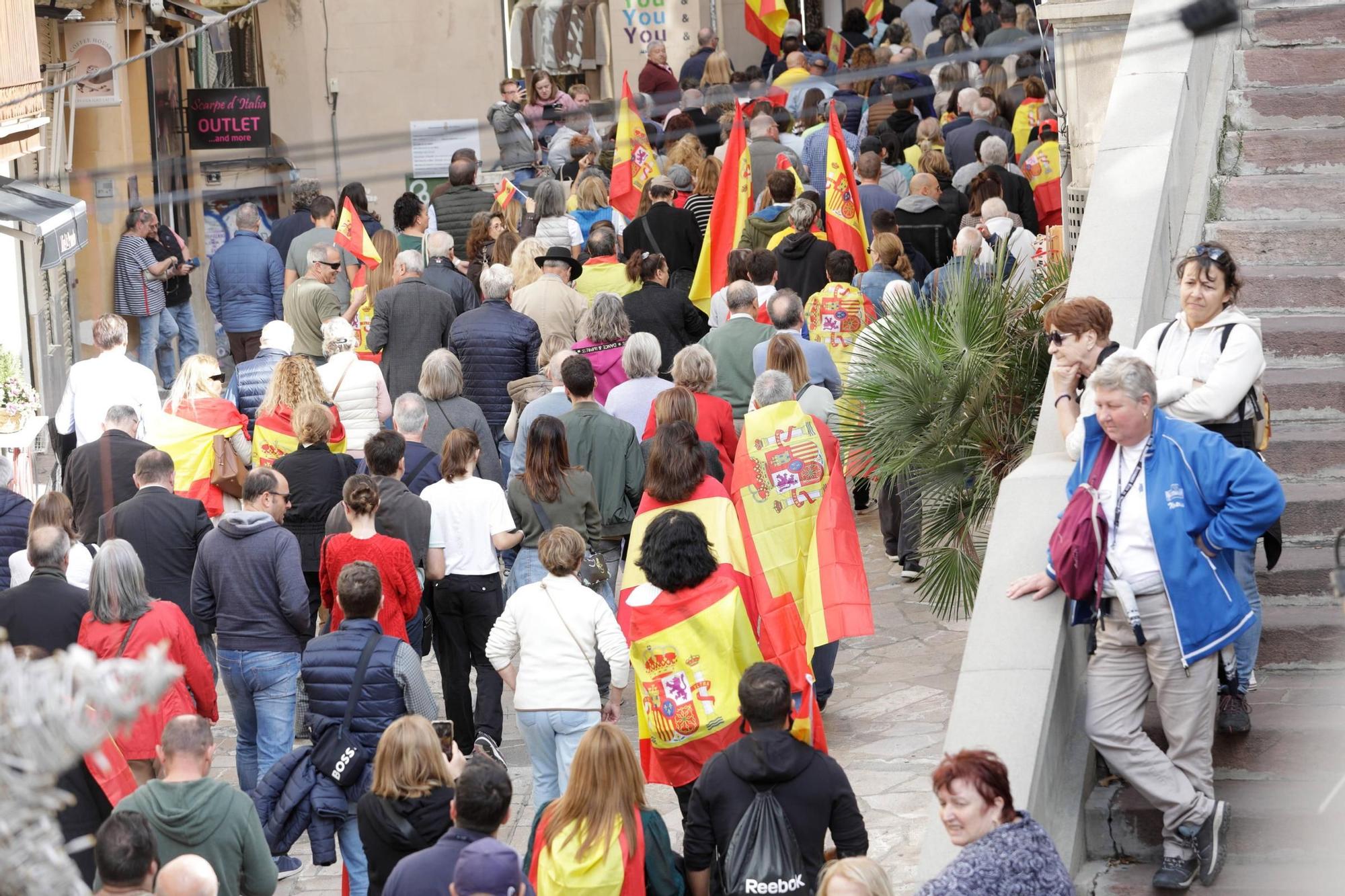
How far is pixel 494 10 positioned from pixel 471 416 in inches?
864

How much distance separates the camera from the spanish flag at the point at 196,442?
10211mm

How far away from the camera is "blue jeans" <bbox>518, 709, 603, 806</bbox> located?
7672 mm

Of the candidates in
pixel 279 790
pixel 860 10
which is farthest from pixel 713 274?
pixel 860 10

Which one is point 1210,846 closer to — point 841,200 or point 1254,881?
point 1254,881

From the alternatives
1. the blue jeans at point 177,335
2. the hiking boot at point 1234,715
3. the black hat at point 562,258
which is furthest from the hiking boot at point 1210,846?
the blue jeans at point 177,335

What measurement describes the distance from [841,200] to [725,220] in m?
0.90

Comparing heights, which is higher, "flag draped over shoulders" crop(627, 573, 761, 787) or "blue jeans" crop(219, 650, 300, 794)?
"flag draped over shoulders" crop(627, 573, 761, 787)

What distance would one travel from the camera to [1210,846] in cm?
592

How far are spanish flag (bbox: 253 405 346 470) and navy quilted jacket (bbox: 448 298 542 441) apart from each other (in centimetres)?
170

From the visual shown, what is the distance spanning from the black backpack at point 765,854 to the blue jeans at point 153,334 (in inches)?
528

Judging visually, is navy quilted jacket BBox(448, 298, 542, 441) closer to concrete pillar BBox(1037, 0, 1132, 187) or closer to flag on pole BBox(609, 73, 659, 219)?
concrete pillar BBox(1037, 0, 1132, 187)

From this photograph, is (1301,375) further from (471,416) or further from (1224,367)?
(471,416)

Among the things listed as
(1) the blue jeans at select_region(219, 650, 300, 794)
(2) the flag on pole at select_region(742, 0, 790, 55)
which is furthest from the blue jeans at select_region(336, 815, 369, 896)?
(2) the flag on pole at select_region(742, 0, 790, 55)

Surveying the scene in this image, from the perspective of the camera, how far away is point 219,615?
8336 millimetres
